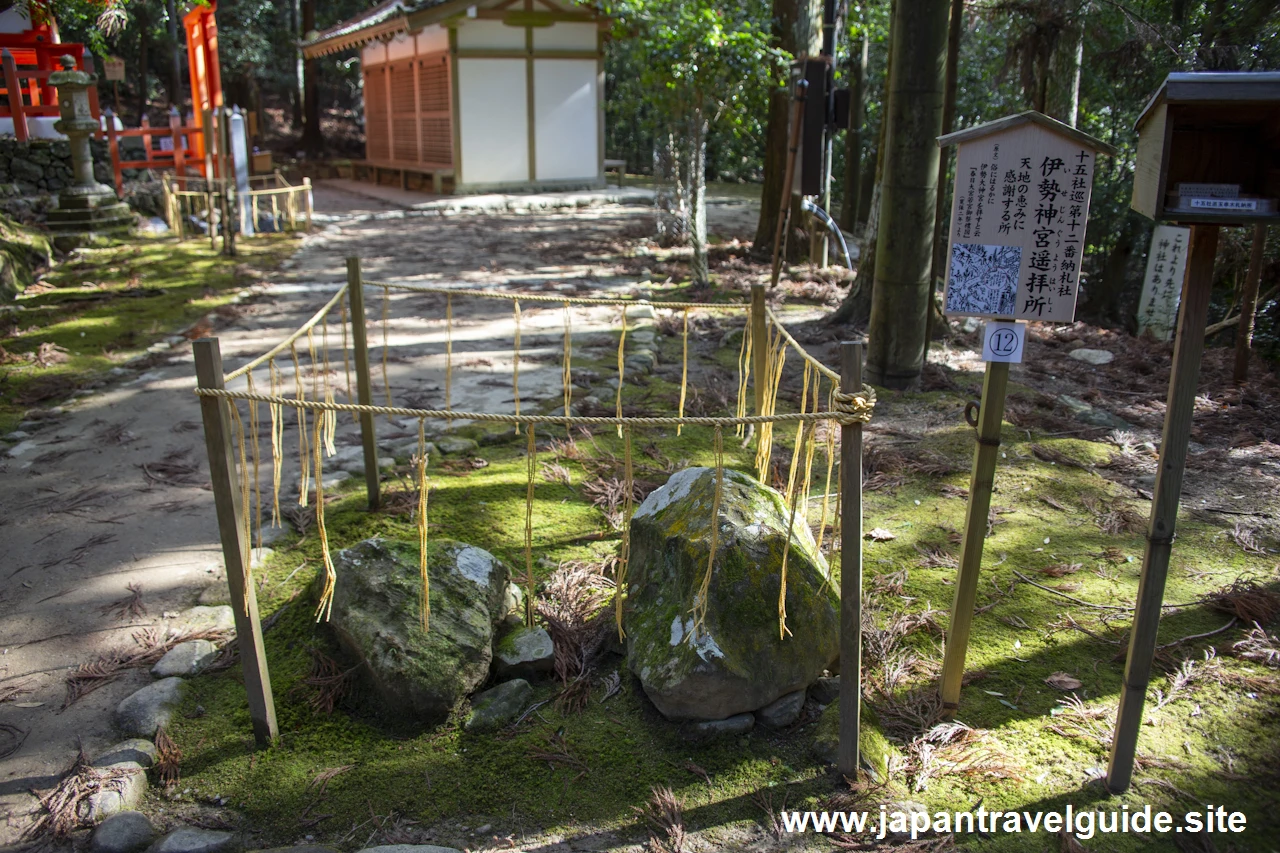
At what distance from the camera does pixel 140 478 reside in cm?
493

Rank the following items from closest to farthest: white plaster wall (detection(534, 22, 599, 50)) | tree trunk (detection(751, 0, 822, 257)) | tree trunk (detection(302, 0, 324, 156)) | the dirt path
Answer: the dirt path < tree trunk (detection(751, 0, 822, 257)) < white plaster wall (detection(534, 22, 599, 50)) < tree trunk (detection(302, 0, 324, 156))

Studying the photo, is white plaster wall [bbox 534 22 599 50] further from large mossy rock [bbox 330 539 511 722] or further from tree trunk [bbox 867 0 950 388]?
large mossy rock [bbox 330 539 511 722]

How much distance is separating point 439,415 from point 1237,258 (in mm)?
7701

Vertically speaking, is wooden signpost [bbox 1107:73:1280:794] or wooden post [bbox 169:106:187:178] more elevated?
wooden post [bbox 169:106:187:178]

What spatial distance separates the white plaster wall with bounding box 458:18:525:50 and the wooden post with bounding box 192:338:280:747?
53.3 ft

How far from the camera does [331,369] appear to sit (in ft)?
22.9

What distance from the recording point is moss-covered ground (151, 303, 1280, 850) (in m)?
2.66

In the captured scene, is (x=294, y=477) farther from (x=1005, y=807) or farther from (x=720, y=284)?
(x=720, y=284)

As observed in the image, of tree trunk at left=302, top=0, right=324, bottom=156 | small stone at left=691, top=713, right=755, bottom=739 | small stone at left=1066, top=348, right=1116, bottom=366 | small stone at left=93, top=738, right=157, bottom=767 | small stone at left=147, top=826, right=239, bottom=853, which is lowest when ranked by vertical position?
small stone at left=147, top=826, right=239, bottom=853

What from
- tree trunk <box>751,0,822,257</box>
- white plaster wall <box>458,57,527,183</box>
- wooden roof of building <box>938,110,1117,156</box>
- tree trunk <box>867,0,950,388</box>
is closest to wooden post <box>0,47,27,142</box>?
white plaster wall <box>458,57,527,183</box>

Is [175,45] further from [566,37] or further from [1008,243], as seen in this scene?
[1008,243]

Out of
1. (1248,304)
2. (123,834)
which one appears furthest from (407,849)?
(1248,304)

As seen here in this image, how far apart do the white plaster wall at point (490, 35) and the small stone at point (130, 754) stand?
54.6 ft

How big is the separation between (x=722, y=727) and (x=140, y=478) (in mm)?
3703
